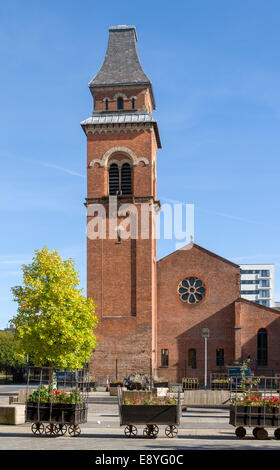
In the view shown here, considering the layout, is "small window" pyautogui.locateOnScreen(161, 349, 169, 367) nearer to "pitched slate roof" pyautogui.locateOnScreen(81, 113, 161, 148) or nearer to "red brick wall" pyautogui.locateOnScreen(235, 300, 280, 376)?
"red brick wall" pyautogui.locateOnScreen(235, 300, 280, 376)

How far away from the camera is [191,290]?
177 feet

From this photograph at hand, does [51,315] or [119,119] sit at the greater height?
[119,119]

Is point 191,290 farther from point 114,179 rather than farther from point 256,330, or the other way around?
point 114,179

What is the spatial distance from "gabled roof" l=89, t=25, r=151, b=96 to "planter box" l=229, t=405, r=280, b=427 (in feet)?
122

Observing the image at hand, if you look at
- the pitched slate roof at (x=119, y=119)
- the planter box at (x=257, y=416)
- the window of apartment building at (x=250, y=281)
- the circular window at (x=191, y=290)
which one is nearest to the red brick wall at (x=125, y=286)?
the pitched slate roof at (x=119, y=119)

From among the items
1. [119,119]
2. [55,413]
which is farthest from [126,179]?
[55,413]

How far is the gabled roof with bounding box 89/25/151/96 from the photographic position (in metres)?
51.8

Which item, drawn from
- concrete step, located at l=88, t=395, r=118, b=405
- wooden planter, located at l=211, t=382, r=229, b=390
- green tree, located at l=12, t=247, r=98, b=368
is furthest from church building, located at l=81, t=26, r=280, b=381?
concrete step, located at l=88, t=395, r=118, b=405

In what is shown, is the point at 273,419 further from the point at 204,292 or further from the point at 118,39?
the point at 118,39

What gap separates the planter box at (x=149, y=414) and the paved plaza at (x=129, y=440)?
0.49 metres

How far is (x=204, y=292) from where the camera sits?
53906 millimetres

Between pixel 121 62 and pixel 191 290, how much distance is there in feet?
64.6

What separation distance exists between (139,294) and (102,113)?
48.2ft

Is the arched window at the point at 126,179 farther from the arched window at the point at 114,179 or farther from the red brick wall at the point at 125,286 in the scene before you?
the red brick wall at the point at 125,286
